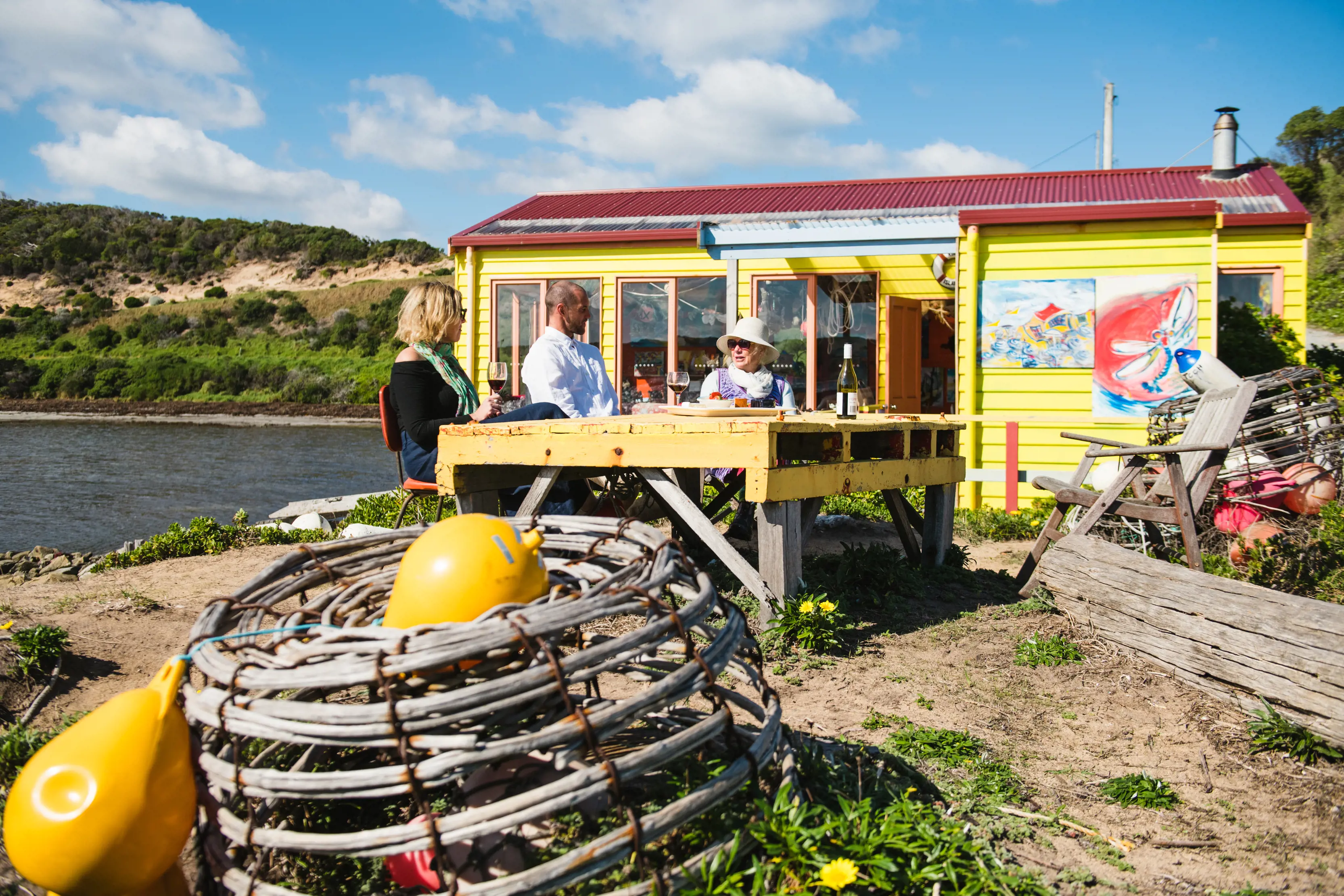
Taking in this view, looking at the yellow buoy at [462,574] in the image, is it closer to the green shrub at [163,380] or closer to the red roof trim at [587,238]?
the red roof trim at [587,238]

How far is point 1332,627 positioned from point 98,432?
86.3 ft

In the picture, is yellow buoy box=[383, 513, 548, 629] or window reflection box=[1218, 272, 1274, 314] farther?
window reflection box=[1218, 272, 1274, 314]

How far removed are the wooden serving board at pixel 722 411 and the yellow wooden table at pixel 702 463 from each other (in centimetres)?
3

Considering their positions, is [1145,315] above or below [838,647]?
above

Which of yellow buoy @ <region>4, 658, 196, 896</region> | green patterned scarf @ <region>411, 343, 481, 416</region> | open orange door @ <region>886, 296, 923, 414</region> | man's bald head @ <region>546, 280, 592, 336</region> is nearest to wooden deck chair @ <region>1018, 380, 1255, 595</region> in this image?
man's bald head @ <region>546, 280, 592, 336</region>

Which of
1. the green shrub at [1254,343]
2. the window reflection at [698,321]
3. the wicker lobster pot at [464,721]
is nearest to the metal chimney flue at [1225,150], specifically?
the green shrub at [1254,343]

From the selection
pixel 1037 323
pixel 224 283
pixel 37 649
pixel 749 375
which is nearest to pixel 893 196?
pixel 1037 323

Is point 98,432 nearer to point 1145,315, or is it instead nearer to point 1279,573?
point 1145,315

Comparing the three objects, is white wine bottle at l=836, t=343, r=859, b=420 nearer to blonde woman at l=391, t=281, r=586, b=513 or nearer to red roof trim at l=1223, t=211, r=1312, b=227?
blonde woman at l=391, t=281, r=586, b=513

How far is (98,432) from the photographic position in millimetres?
23234

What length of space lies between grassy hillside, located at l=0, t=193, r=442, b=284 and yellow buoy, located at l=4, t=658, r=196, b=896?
71005mm

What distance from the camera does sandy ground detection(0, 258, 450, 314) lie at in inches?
2653

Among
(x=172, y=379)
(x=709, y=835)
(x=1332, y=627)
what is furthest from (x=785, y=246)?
(x=172, y=379)

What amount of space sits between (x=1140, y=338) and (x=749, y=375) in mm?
5255
